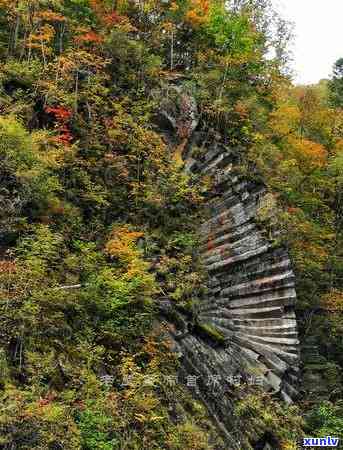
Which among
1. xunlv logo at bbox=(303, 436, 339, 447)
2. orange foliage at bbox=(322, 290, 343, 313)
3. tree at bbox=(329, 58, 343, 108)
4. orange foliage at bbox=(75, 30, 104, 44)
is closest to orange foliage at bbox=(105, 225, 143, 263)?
orange foliage at bbox=(75, 30, 104, 44)

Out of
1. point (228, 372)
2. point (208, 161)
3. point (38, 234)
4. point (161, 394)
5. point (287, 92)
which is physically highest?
point (287, 92)

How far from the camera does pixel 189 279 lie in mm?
18000

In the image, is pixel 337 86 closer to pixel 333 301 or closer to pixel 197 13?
Result: pixel 197 13

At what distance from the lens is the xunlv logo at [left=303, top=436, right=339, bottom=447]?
19.0m

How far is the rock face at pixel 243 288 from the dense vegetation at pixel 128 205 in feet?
2.95

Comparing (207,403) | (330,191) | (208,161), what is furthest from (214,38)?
(207,403)

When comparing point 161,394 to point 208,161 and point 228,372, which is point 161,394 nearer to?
point 228,372

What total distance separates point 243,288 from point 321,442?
258 inches

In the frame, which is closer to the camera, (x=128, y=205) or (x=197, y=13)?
(x=128, y=205)

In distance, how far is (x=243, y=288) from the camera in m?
22.0

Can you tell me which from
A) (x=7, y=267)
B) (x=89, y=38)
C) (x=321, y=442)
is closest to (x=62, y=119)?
(x=89, y=38)

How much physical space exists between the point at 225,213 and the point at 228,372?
7.25 metres

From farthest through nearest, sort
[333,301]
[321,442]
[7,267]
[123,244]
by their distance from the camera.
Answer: [333,301], [321,442], [123,244], [7,267]

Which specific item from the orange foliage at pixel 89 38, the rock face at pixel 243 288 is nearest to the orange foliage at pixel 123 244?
the rock face at pixel 243 288
